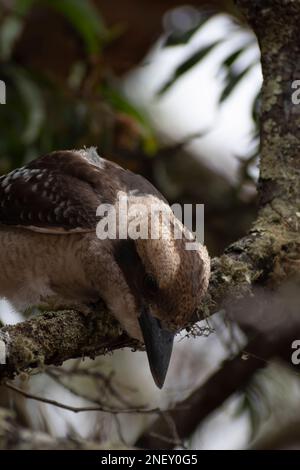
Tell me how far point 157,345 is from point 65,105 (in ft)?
11.2

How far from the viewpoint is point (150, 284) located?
338 centimetres

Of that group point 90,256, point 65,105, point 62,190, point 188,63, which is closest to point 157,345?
point 90,256

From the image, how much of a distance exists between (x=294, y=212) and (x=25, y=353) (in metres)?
1.54

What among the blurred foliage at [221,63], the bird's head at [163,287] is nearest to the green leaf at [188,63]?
the blurred foliage at [221,63]

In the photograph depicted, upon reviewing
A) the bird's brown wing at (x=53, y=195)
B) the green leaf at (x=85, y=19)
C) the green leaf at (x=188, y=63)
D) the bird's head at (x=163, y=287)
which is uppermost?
the green leaf at (x=85, y=19)

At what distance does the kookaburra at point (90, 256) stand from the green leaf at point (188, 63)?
191cm

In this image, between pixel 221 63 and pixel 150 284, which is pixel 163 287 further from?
pixel 221 63

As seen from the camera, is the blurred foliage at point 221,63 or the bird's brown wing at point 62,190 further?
the blurred foliage at point 221,63

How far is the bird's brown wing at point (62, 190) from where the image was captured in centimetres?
373

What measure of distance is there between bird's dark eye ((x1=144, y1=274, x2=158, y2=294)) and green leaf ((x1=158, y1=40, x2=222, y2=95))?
2.80m

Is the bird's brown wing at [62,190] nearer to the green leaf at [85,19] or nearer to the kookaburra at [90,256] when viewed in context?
the kookaburra at [90,256]

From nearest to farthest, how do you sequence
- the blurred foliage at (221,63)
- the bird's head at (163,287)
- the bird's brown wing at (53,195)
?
the bird's head at (163,287), the bird's brown wing at (53,195), the blurred foliage at (221,63)

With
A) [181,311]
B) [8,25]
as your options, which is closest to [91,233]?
[181,311]

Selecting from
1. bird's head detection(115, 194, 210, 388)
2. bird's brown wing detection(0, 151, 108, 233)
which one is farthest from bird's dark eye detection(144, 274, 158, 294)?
bird's brown wing detection(0, 151, 108, 233)
